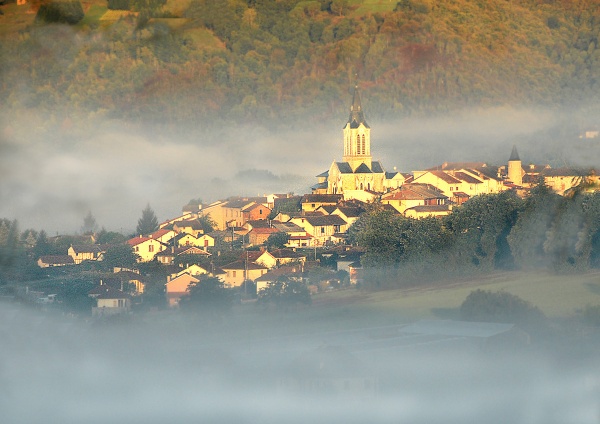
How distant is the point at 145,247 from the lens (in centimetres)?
2456

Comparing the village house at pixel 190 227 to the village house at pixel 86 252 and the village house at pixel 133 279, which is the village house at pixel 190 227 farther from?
the village house at pixel 133 279

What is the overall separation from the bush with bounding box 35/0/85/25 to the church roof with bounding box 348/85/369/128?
437cm

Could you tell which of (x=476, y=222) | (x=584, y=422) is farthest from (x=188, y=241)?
(x=584, y=422)

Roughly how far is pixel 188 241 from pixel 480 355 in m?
8.64

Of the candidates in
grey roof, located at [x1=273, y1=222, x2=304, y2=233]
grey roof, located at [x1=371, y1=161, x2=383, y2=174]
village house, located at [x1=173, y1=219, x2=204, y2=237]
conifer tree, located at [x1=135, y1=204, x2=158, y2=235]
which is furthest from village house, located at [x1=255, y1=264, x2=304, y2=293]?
grey roof, located at [x1=371, y1=161, x2=383, y2=174]

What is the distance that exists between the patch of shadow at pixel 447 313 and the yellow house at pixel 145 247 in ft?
18.2

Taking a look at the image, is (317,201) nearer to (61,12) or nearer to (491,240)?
(61,12)

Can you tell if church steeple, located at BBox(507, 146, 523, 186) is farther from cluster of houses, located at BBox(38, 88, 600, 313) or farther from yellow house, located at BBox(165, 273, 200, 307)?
yellow house, located at BBox(165, 273, 200, 307)

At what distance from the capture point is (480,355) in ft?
56.1

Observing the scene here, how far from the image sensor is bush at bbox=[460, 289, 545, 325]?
18375 mm

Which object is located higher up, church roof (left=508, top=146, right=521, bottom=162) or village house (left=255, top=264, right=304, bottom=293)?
church roof (left=508, top=146, right=521, bottom=162)

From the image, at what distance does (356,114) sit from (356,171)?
904 millimetres

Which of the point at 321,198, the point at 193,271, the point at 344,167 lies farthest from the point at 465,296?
the point at 344,167

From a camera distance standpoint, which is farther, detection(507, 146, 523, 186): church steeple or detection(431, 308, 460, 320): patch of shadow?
detection(507, 146, 523, 186): church steeple
